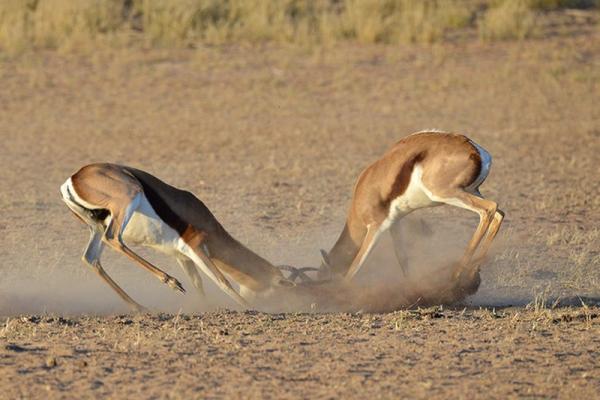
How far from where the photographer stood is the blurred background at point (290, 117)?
9.91 m

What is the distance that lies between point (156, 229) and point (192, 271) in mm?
571

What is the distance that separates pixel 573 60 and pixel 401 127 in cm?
467

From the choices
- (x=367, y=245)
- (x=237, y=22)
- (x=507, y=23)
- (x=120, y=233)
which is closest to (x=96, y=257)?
(x=120, y=233)

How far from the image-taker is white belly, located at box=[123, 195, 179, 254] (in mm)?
8109

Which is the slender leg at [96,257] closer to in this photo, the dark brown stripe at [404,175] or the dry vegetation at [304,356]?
the dry vegetation at [304,356]

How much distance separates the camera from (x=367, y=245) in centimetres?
879

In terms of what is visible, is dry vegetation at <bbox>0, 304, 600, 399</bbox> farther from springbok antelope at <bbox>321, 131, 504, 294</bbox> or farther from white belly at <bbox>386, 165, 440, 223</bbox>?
white belly at <bbox>386, 165, 440, 223</bbox>

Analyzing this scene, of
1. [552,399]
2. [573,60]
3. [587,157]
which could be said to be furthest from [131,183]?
[573,60]

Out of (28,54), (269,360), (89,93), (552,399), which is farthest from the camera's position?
(28,54)

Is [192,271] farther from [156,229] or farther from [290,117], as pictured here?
[290,117]

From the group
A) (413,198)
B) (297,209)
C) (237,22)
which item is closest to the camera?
(413,198)

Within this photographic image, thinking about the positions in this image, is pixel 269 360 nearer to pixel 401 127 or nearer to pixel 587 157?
pixel 587 157

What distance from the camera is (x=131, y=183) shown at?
8.02m

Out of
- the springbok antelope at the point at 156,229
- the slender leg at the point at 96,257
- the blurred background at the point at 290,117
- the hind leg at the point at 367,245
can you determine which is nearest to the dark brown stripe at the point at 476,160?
the hind leg at the point at 367,245
